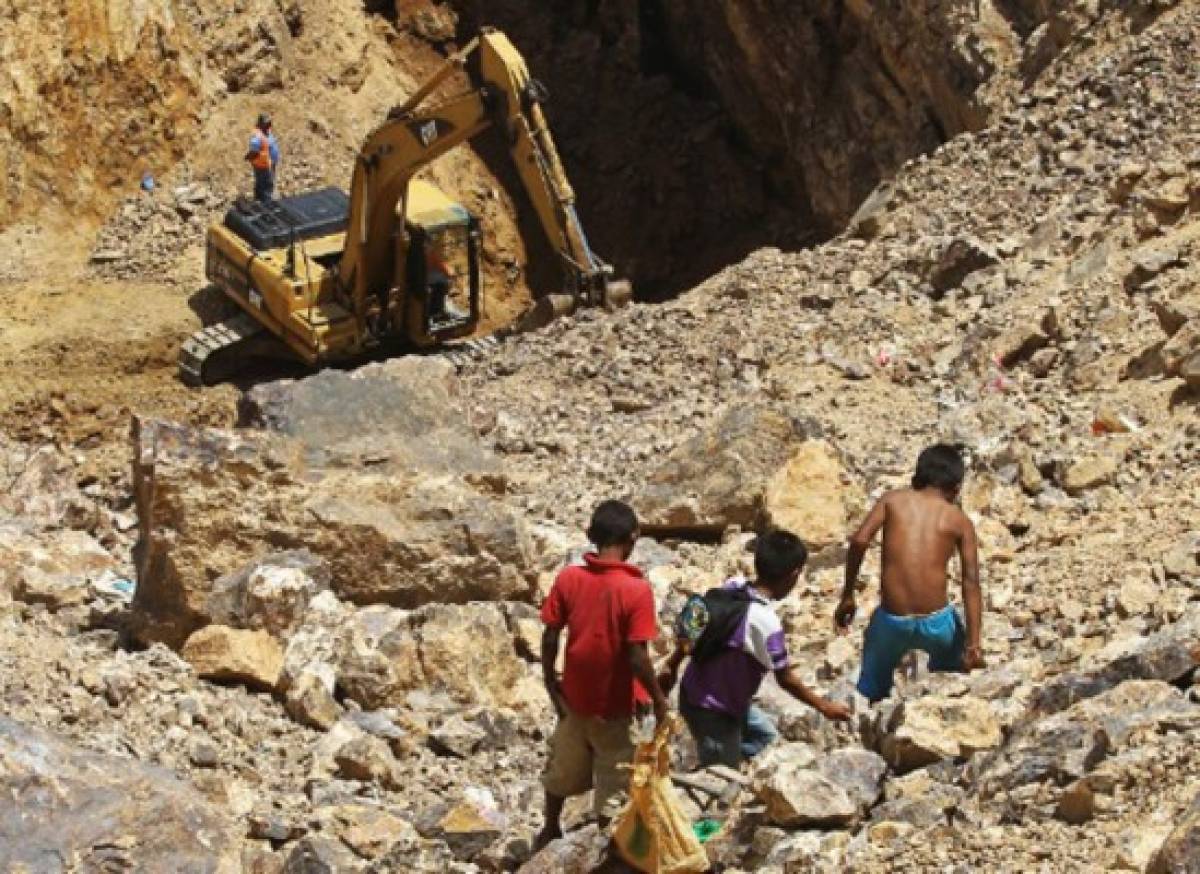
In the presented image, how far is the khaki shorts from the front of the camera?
690cm

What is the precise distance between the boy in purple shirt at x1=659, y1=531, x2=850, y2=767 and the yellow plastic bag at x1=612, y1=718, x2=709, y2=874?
0.51m

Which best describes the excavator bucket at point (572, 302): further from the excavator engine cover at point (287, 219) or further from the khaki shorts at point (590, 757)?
the khaki shorts at point (590, 757)

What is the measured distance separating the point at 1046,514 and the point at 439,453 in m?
3.23

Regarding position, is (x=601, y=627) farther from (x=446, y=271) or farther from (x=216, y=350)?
(x=216, y=350)

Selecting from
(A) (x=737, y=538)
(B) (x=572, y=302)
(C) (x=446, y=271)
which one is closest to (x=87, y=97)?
(C) (x=446, y=271)

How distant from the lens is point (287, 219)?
59.0ft

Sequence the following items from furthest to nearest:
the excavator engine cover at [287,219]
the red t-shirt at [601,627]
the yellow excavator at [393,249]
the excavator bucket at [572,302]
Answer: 1. the excavator engine cover at [287,219]
2. the excavator bucket at [572,302]
3. the yellow excavator at [393,249]
4. the red t-shirt at [601,627]

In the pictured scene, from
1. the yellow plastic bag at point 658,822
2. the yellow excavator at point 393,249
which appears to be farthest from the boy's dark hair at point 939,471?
the yellow excavator at point 393,249

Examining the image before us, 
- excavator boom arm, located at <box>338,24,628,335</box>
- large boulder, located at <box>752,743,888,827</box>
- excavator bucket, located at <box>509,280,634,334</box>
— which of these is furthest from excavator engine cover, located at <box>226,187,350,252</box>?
large boulder, located at <box>752,743,888,827</box>

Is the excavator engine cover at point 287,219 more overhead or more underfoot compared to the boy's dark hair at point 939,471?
more overhead

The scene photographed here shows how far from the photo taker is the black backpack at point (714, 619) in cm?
680

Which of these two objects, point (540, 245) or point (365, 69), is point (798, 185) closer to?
point (540, 245)

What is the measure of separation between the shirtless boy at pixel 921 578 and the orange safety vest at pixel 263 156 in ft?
42.9

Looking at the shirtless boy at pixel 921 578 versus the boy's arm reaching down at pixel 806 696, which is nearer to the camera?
the boy's arm reaching down at pixel 806 696
